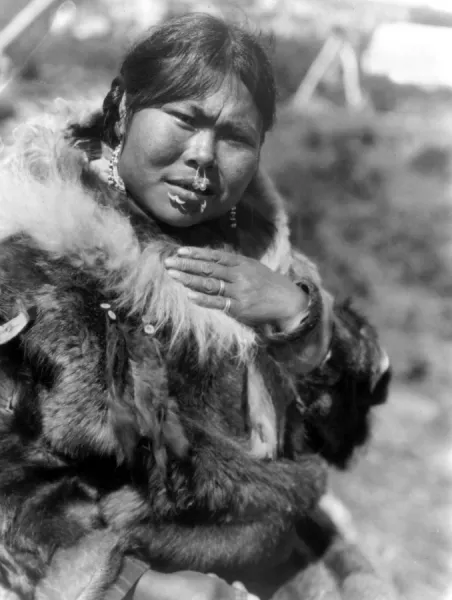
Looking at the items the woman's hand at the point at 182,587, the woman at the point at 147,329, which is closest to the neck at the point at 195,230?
the woman at the point at 147,329

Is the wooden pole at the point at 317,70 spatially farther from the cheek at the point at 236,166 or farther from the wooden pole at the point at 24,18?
the wooden pole at the point at 24,18

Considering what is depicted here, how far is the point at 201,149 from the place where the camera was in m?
1.12

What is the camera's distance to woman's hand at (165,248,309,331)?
1161 mm

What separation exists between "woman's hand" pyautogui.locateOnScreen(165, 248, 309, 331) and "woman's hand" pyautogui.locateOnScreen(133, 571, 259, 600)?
46cm

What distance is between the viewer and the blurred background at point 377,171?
1448 millimetres

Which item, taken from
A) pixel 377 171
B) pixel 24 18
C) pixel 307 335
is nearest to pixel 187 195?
pixel 307 335

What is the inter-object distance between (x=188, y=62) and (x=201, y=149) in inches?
5.9

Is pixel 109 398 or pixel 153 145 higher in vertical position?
pixel 153 145

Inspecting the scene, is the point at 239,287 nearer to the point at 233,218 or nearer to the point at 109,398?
the point at 233,218

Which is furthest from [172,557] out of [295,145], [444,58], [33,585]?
[444,58]

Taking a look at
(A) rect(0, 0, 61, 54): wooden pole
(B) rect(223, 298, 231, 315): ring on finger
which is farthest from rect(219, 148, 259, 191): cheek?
(A) rect(0, 0, 61, 54): wooden pole

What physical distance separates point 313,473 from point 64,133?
0.84 m

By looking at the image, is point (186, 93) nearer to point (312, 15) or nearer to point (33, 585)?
point (312, 15)

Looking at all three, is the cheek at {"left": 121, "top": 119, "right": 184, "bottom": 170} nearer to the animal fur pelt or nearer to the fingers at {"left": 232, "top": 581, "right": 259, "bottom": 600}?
the animal fur pelt
